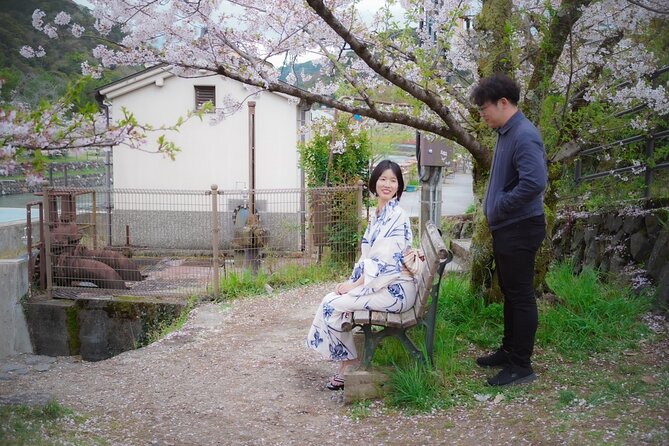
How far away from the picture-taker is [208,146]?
1464cm

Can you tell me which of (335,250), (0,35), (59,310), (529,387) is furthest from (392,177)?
(59,310)

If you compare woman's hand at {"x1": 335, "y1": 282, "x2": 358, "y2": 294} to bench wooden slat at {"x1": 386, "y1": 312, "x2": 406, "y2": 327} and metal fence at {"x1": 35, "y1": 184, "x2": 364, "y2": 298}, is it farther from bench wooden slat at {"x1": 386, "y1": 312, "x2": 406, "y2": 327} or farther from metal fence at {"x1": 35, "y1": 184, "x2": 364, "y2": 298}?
metal fence at {"x1": 35, "y1": 184, "x2": 364, "y2": 298}

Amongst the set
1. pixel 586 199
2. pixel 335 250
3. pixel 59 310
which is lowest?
pixel 59 310

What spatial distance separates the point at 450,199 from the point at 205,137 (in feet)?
30.1

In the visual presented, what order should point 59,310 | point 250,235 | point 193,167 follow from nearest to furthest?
1. point 59,310
2. point 250,235
3. point 193,167

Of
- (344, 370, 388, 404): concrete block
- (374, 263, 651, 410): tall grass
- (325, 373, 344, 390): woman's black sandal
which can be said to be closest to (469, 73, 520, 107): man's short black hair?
(374, 263, 651, 410): tall grass

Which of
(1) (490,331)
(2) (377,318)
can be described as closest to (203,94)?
(1) (490,331)

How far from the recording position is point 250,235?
9.43 m

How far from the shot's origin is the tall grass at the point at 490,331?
13.3 feet

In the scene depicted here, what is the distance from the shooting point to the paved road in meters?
17.2

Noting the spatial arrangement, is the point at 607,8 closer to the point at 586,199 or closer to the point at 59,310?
the point at 586,199

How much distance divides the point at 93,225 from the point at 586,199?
6775 mm

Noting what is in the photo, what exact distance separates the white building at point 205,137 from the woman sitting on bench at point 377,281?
9.68m

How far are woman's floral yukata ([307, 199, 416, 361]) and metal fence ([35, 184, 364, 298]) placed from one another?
4.18m
